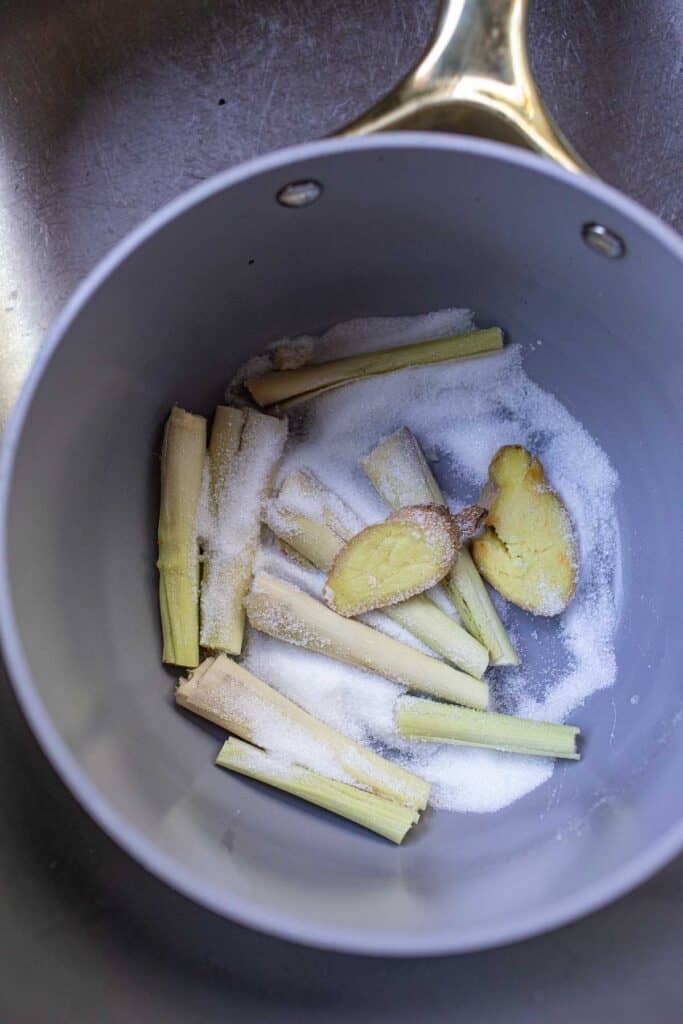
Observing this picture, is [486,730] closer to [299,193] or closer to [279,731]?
[279,731]

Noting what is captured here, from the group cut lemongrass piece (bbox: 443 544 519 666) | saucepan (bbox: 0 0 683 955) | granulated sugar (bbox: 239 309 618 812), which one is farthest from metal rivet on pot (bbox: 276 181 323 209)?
cut lemongrass piece (bbox: 443 544 519 666)

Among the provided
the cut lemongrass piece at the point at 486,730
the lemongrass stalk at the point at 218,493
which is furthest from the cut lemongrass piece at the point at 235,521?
the cut lemongrass piece at the point at 486,730

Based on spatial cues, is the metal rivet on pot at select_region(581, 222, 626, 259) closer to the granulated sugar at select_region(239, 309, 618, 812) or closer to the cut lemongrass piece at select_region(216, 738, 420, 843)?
the granulated sugar at select_region(239, 309, 618, 812)

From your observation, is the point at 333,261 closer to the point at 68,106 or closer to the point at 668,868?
the point at 68,106

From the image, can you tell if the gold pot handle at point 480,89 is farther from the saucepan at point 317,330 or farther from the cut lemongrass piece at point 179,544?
the cut lemongrass piece at point 179,544

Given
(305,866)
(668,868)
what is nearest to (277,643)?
(305,866)

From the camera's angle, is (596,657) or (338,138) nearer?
(338,138)
